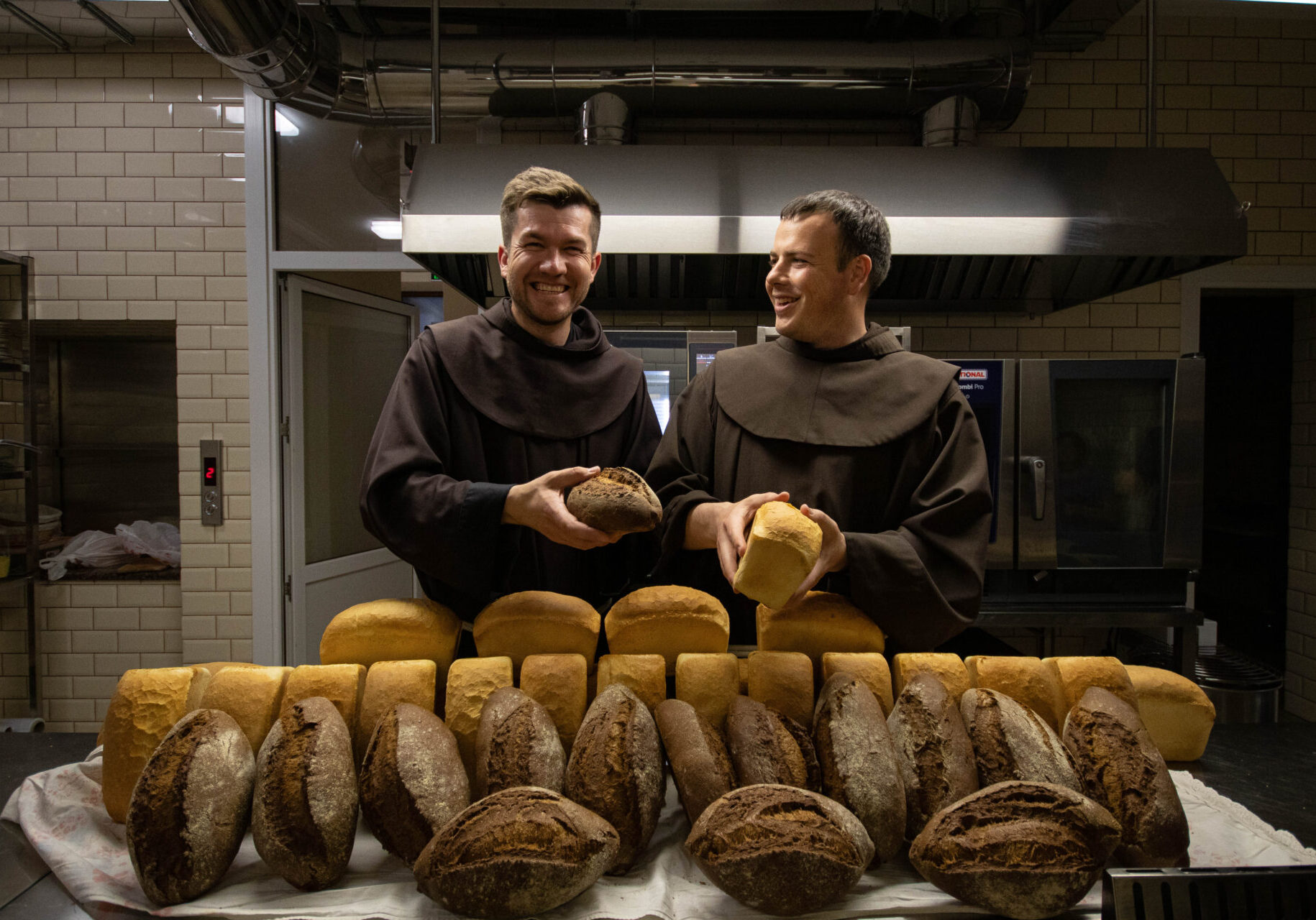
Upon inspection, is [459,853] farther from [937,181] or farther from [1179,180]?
[1179,180]

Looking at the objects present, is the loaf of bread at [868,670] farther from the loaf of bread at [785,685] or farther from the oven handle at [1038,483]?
the oven handle at [1038,483]

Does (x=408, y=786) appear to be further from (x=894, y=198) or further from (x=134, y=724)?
(x=894, y=198)

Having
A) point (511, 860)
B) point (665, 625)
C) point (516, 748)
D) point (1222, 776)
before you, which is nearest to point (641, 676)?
point (665, 625)

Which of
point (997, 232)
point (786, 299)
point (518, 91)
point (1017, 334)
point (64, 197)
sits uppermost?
point (518, 91)

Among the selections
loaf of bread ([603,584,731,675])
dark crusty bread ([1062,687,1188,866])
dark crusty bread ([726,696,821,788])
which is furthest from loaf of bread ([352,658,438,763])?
dark crusty bread ([1062,687,1188,866])

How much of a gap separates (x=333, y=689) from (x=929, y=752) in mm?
681

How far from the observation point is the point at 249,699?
2.75ft

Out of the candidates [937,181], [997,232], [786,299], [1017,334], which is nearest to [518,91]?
[937,181]

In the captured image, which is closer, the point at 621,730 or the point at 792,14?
the point at 621,730

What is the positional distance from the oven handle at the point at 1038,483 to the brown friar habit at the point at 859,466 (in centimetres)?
145

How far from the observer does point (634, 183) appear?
2.40 m

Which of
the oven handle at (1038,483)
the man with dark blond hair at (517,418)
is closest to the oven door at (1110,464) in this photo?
the oven handle at (1038,483)

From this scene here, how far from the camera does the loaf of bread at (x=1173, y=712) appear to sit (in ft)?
3.09

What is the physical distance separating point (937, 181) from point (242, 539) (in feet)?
10.3
